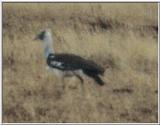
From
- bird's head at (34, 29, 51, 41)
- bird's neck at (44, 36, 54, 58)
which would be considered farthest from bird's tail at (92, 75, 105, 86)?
bird's head at (34, 29, 51, 41)

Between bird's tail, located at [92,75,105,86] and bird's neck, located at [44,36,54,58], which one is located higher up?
bird's neck, located at [44,36,54,58]

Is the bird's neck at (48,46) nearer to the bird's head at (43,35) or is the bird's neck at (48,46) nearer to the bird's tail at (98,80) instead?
the bird's head at (43,35)

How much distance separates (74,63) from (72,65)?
44mm

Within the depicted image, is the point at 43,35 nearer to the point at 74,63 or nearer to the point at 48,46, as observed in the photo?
the point at 48,46

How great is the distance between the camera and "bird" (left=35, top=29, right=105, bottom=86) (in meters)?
11.1

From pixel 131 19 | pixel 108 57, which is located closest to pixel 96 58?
pixel 108 57

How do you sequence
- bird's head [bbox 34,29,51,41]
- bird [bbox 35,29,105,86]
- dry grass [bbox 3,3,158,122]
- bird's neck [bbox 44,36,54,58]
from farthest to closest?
bird's head [bbox 34,29,51,41]
bird's neck [bbox 44,36,54,58]
dry grass [bbox 3,3,158,122]
bird [bbox 35,29,105,86]

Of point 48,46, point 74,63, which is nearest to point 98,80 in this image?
point 74,63

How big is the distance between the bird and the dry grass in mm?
141

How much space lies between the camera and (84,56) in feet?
38.5

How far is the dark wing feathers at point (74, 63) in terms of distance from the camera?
11125 mm

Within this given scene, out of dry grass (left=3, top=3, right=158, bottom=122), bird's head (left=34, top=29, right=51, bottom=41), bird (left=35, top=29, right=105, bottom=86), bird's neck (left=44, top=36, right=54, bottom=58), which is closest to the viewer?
bird (left=35, top=29, right=105, bottom=86)

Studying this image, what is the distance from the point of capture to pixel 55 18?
1239cm

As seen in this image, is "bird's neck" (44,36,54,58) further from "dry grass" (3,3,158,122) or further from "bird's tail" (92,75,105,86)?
"bird's tail" (92,75,105,86)
